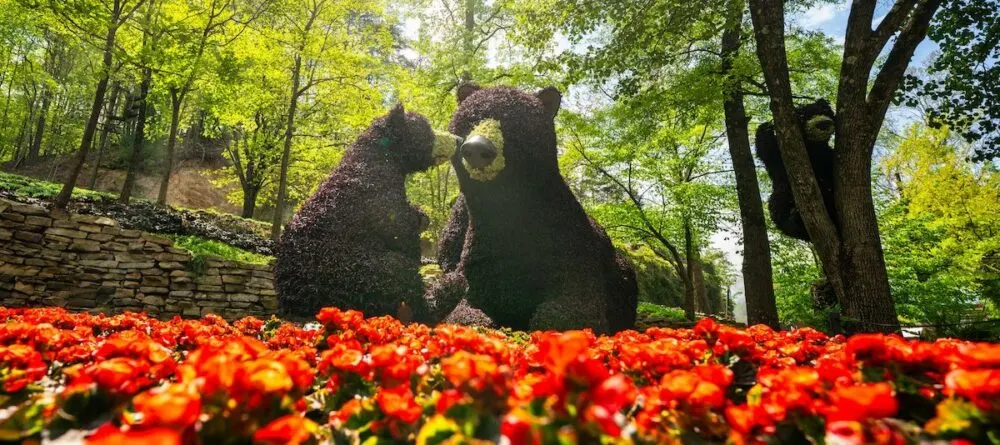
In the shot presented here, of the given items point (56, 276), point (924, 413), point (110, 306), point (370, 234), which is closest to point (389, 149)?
point (370, 234)

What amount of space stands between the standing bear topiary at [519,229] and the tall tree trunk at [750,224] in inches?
139

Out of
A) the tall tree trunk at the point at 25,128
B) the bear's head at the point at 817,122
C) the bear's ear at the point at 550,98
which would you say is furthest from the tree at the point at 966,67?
the tall tree trunk at the point at 25,128

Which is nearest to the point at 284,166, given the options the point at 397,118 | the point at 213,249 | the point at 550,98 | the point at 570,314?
the point at 213,249

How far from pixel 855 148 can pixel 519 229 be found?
3.57 metres

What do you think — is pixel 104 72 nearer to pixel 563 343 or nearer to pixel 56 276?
pixel 56 276

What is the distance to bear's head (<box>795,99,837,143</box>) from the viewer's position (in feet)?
17.1

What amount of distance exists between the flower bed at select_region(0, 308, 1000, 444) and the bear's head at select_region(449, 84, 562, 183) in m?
2.91

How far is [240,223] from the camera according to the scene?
12.9 metres

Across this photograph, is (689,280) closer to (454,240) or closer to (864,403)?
(454,240)

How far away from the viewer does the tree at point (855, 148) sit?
4.38m

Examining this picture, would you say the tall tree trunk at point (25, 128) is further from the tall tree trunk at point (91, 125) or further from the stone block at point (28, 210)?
the stone block at point (28, 210)

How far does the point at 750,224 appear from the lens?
6.89 metres

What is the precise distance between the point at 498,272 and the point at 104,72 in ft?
→ 26.0

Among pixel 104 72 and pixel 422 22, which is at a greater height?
pixel 422 22
